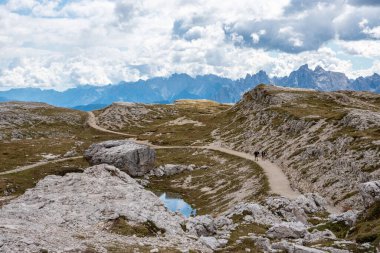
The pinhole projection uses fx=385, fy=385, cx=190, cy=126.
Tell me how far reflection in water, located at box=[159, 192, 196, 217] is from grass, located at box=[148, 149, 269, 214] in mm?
1331

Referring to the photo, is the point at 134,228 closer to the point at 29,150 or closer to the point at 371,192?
the point at 371,192

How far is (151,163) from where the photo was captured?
118 metres

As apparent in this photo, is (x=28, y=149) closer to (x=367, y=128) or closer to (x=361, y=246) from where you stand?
(x=367, y=128)

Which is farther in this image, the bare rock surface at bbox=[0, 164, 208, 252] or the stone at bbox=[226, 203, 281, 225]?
the stone at bbox=[226, 203, 281, 225]

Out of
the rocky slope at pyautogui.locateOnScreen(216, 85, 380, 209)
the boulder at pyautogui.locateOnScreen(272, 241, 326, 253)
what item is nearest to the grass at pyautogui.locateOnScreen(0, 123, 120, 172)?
the rocky slope at pyautogui.locateOnScreen(216, 85, 380, 209)

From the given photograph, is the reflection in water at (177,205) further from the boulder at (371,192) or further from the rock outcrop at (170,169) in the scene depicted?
the boulder at (371,192)

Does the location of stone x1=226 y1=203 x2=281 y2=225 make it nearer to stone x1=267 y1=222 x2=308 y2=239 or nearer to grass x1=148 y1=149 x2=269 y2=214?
stone x1=267 y1=222 x2=308 y2=239

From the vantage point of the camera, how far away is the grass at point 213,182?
7812 centimetres

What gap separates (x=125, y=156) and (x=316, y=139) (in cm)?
5395

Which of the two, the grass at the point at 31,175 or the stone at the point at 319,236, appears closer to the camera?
the stone at the point at 319,236

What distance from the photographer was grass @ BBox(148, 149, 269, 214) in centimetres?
7812

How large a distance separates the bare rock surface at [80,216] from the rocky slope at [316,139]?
32.5 meters

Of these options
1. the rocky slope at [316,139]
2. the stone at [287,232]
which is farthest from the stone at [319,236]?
the rocky slope at [316,139]

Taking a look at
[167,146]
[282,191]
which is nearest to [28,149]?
[167,146]
